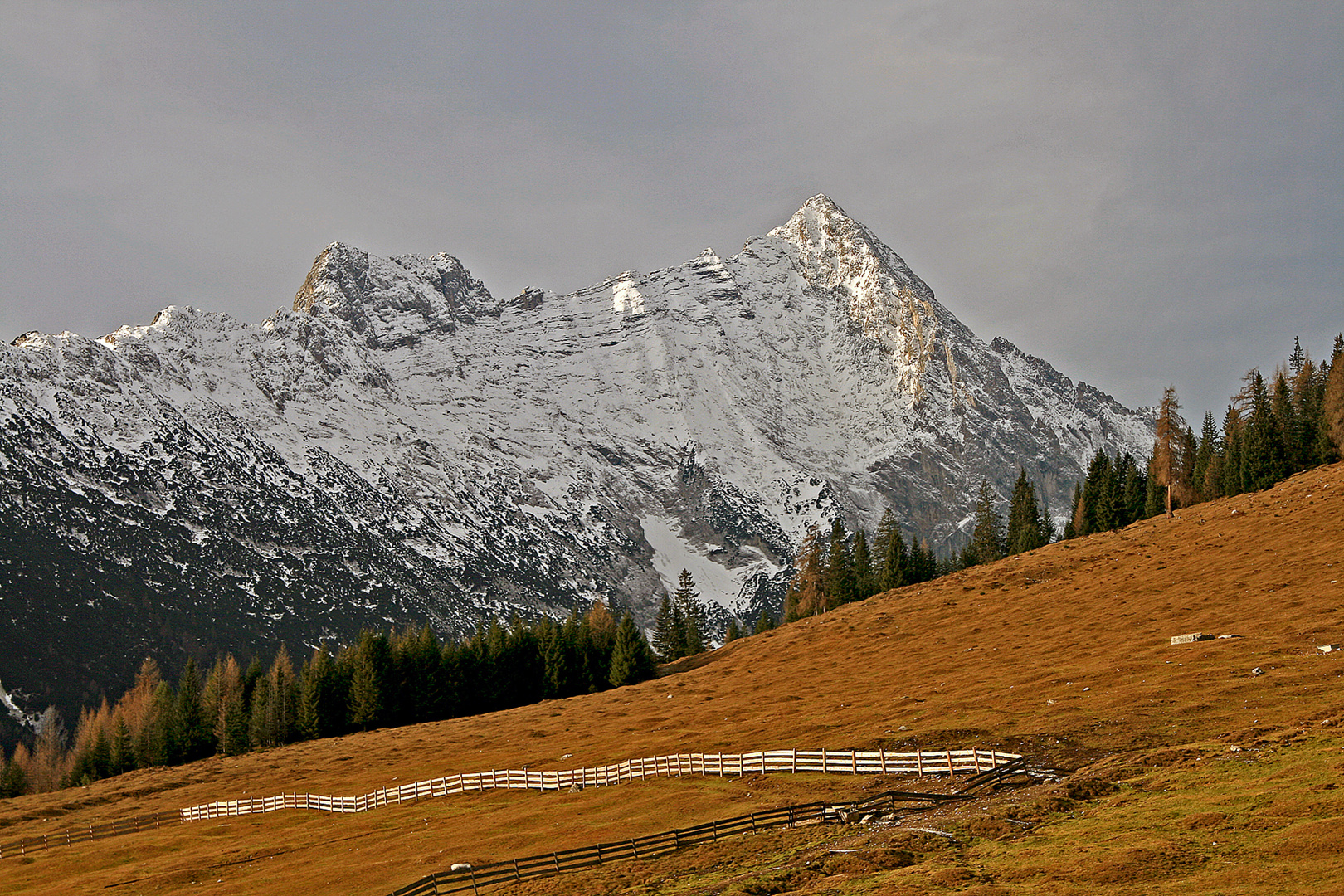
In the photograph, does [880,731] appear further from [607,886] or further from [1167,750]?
[607,886]

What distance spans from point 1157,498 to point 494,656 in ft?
319

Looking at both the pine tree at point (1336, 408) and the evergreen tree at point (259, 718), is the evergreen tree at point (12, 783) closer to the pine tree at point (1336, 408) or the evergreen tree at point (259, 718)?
the evergreen tree at point (259, 718)

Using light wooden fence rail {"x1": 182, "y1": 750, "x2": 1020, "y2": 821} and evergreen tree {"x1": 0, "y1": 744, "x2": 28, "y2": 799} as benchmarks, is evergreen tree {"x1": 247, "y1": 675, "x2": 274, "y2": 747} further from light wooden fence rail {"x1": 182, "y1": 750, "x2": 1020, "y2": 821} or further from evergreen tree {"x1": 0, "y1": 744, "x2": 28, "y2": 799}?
light wooden fence rail {"x1": 182, "y1": 750, "x2": 1020, "y2": 821}

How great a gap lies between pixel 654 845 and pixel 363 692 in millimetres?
96083

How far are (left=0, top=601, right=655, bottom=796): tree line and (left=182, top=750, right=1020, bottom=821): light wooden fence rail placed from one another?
40804mm

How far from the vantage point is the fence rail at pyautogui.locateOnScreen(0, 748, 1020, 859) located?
163 ft

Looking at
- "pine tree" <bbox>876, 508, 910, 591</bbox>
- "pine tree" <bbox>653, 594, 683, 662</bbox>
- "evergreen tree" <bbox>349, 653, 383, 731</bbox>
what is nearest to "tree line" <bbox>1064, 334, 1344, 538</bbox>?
"pine tree" <bbox>876, 508, 910, 591</bbox>

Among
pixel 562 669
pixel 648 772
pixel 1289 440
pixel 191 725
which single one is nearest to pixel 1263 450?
pixel 1289 440

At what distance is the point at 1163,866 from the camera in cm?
2738

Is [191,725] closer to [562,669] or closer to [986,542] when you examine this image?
[562,669]

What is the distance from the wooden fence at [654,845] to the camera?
136 ft

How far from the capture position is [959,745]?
5444 cm

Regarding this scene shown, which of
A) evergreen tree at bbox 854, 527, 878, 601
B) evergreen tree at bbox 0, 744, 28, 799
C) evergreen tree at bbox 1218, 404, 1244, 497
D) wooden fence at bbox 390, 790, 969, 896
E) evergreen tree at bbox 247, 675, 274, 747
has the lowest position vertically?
evergreen tree at bbox 0, 744, 28, 799

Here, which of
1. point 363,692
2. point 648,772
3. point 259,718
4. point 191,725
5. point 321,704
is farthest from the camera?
point 191,725
